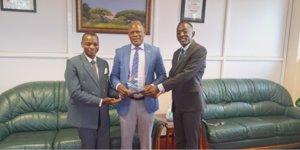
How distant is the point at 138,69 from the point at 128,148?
2.49 feet

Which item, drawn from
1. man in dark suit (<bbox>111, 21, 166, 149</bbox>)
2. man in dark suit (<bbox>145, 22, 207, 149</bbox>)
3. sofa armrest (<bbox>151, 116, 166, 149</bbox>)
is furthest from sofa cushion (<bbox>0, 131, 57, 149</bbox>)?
man in dark suit (<bbox>145, 22, 207, 149</bbox>)

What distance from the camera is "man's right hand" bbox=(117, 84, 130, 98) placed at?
1.79 meters

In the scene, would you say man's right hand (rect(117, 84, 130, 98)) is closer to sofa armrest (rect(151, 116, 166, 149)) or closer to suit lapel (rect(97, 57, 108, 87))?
suit lapel (rect(97, 57, 108, 87))

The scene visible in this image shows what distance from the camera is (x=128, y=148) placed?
1958 millimetres

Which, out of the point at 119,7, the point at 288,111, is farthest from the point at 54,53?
the point at 288,111

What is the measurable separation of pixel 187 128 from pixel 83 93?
1000 mm

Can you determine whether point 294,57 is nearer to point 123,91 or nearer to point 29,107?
point 123,91

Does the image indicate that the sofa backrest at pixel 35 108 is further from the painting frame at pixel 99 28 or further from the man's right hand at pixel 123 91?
the man's right hand at pixel 123 91

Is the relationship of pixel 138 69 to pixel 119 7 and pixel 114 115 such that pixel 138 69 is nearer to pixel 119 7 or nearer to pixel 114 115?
pixel 114 115

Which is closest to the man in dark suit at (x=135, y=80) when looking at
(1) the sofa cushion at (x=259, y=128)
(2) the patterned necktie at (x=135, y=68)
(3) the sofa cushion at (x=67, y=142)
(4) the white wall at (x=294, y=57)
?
(2) the patterned necktie at (x=135, y=68)

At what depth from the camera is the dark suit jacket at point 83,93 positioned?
1.69 m

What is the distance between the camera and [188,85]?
1.93m

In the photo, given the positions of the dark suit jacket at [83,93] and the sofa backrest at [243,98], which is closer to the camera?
the dark suit jacket at [83,93]

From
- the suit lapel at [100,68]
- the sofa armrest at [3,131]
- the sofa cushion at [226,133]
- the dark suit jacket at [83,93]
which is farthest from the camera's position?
the sofa cushion at [226,133]
